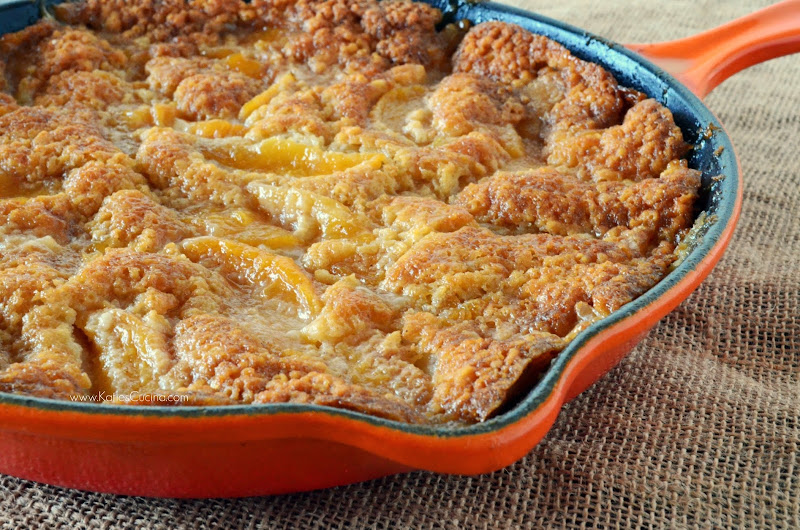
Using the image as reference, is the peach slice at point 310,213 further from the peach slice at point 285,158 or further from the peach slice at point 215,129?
the peach slice at point 215,129

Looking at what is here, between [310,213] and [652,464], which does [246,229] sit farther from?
[652,464]

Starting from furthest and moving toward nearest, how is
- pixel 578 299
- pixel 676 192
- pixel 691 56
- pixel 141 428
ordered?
1. pixel 691 56
2. pixel 676 192
3. pixel 578 299
4. pixel 141 428

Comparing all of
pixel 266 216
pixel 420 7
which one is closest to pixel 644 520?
pixel 266 216

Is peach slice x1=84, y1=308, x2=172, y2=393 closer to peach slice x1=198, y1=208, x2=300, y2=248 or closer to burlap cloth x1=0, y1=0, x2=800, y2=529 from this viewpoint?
burlap cloth x1=0, y1=0, x2=800, y2=529

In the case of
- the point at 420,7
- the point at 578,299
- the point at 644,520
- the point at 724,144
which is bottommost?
the point at 644,520

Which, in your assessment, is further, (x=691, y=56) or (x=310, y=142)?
(x=691, y=56)

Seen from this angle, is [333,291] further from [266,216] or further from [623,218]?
[623,218]
